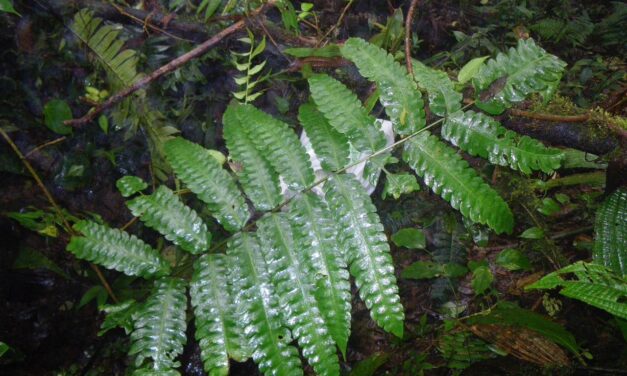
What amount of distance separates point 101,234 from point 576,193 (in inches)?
114

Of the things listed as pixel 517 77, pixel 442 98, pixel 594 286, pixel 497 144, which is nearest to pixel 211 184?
pixel 442 98

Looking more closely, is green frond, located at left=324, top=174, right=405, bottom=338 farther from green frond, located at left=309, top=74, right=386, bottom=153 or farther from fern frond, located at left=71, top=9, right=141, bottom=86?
fern frond, located at left=71, top=9, right=141, bottom=86

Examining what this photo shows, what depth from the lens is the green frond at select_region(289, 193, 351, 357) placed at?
5.69 feet

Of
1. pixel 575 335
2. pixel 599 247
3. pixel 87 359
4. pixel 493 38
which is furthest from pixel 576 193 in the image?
pixel 87 359

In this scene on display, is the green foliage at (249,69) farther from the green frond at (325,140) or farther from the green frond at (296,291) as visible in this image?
the green frond at (296,291)

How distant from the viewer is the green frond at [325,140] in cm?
203

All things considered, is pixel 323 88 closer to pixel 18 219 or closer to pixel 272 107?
pixel 272 107

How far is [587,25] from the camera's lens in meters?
3.14

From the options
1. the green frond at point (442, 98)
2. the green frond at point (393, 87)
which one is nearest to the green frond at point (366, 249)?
the green frond at point (393, 87)

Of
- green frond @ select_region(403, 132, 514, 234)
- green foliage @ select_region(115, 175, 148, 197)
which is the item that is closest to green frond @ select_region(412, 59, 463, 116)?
green frond @ select_region(403, 132, 514, 234)

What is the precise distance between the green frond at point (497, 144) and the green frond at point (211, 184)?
1.13 m

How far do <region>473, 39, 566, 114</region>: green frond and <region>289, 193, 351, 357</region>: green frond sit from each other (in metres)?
0.97

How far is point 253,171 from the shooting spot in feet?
6.72

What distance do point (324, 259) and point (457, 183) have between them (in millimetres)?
719
